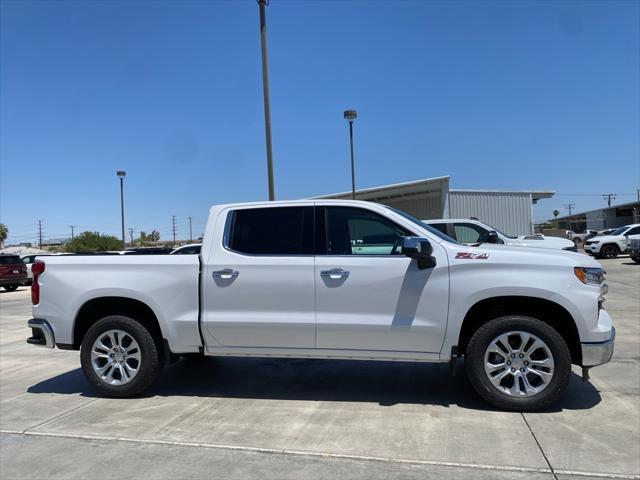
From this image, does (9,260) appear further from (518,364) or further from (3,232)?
(3,232)

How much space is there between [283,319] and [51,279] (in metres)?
2.62

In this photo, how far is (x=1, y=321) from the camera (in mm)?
12133

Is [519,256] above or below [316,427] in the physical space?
above

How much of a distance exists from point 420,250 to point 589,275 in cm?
151

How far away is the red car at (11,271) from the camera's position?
74.8ft

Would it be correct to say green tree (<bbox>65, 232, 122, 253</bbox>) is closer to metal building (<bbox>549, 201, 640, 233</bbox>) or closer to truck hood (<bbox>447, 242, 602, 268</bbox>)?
metal building (<bbox>549, 201, 640, 233</bbox>)

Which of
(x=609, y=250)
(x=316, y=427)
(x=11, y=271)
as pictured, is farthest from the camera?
(x=609, y=250)

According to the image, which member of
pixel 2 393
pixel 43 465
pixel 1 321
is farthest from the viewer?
pixel 1 321

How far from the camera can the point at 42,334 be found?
5.73 metres

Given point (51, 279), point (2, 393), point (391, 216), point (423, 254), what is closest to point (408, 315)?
point (423, 254)

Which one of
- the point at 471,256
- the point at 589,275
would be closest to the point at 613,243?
the point at 589,275

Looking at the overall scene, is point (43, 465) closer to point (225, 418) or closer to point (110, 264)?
point (225, 418)

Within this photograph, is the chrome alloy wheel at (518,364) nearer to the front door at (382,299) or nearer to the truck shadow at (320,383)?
the truck shadow at (320,383)

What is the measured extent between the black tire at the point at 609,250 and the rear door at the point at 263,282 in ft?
83.5
